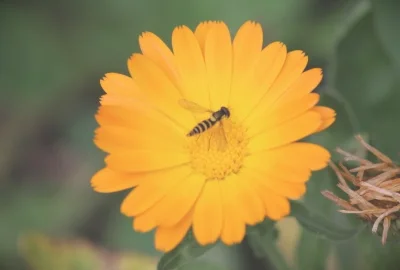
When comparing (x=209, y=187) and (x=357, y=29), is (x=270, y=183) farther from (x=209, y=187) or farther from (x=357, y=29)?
(x=357, y=29)

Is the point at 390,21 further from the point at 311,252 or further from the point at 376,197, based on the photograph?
the point at 376,197

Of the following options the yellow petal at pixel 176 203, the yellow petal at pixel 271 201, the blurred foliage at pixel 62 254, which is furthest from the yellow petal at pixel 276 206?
the blurred foliage at pixel 62 254

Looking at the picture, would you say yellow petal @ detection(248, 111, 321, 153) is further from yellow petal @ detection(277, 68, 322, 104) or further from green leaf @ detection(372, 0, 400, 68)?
green leaf @ detection(372, 0, 400, 68)

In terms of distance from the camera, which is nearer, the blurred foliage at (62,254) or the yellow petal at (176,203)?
the yellow petal at (176,203)

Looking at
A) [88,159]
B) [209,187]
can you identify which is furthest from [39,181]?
[209,187]

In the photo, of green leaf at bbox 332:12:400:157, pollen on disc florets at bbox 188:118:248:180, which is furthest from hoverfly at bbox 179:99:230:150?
green leaf at bbox 332:12:400:157

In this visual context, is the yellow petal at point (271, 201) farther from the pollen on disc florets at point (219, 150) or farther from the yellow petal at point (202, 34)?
the yellow petal at point (202, 34)
